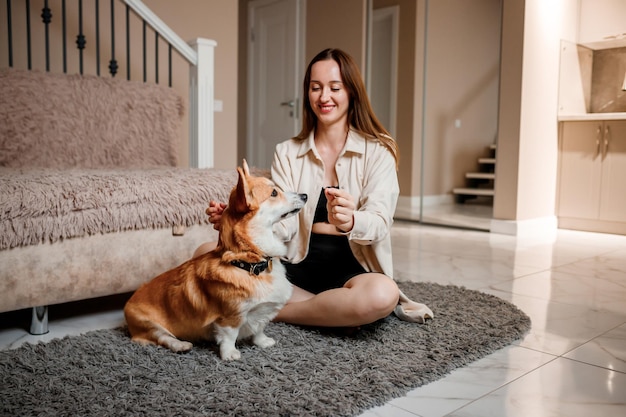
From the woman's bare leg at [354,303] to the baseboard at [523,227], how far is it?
2968 mm

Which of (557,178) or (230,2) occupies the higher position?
(230,2)

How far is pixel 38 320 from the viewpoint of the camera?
1853mm

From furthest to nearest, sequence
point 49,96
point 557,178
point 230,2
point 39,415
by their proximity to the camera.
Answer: point 557,178 → point 230,2 → point 49,96 → point 39,415

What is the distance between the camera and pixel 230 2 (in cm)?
391

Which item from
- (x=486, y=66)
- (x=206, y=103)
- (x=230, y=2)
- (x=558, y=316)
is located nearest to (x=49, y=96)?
(x=206, y=103)

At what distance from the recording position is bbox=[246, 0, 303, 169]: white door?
5781 millimetres

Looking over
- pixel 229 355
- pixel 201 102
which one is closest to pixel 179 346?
pixel 229 355

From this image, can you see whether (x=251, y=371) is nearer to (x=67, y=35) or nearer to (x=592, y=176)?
(x=67, y=35)

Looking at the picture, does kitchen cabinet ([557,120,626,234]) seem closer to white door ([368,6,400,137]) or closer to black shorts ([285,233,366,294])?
white door ([368,6,400,137])

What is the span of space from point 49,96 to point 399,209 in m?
3.53

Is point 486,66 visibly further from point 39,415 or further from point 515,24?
point 39,415

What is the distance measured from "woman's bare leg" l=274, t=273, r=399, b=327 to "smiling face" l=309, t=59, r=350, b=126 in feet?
1.79

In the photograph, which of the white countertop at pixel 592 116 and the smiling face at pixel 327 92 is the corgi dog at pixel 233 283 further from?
the white countertop at pixel 592 116

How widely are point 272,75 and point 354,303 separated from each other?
476 cm
